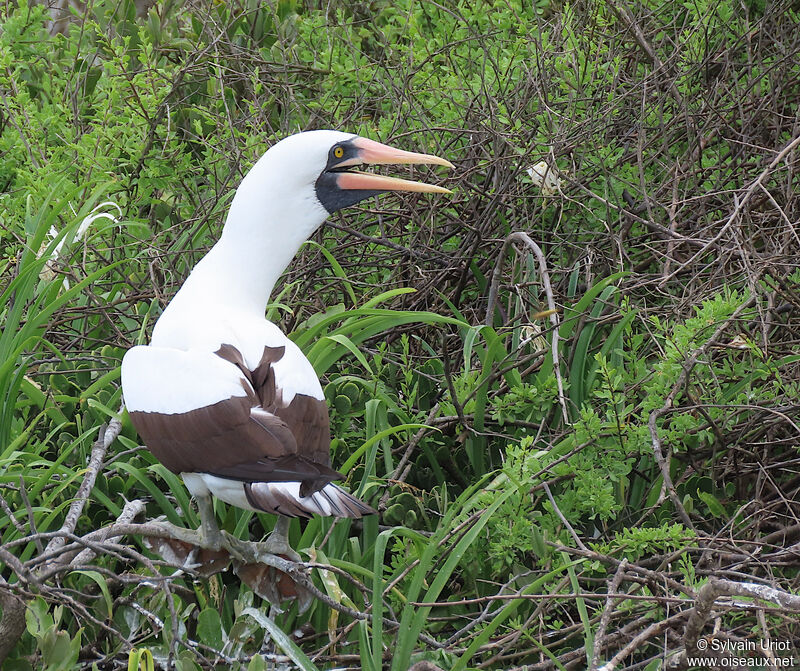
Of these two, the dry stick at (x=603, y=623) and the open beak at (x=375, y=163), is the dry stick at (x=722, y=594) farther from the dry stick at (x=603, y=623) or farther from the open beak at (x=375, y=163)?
the open beak at (x=375, y=163)

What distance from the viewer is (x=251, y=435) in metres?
2.37

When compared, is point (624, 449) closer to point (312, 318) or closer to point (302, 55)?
point (312, 318)

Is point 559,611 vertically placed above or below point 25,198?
below

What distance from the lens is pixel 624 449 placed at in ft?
9.46

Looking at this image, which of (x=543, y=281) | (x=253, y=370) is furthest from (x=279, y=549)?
(x=543, y=281)

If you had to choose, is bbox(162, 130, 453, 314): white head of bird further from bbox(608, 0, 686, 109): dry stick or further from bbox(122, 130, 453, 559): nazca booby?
bbox(608, 0, 686, 109): dry stick

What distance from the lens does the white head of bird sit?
279cm

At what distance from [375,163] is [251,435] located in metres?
0.94

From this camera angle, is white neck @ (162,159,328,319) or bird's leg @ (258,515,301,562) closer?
bird's leg @ (258,515,301,562)

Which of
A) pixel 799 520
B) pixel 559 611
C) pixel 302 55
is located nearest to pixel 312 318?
pixel 559 611

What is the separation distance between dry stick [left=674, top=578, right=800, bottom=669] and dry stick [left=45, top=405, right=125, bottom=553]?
1445 millimetres

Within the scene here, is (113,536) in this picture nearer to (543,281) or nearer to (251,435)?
(251,435)

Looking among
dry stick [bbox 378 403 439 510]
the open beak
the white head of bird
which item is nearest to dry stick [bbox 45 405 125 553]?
the white head of bird

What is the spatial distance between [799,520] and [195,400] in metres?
1.64
